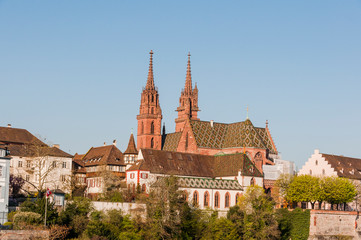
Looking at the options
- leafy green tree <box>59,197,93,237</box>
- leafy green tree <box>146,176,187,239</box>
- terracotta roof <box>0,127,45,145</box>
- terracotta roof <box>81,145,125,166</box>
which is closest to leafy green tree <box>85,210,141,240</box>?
leafy green tree <box>59,197,93,237</box>

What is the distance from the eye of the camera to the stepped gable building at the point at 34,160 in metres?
99.0

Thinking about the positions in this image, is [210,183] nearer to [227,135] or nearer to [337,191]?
[337,191]

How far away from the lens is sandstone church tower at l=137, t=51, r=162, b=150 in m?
150

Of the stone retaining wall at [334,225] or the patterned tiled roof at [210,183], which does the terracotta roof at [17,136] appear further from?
the stone retaining wall at [334,225]

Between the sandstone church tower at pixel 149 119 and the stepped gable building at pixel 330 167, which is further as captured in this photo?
the sandstone church tower at pixel 149 119

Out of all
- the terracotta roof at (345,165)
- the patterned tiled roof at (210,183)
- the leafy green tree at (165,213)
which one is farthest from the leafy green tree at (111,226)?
the terracotta roof at (345,165)

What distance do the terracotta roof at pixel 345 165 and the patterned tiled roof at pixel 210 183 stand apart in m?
23.4

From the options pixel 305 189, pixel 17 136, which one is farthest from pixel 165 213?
pixel 17 136

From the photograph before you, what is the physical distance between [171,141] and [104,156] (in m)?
32.5

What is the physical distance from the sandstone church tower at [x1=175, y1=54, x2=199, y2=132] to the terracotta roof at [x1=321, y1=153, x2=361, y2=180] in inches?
1761

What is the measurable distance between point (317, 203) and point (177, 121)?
54.5m

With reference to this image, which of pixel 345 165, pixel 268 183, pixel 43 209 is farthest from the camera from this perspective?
pixel 345 165

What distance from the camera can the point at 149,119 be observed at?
495 ft

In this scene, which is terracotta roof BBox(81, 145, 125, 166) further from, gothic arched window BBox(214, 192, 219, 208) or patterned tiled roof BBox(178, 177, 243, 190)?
gothic arched window BBox(214, 192, 219, 208)
